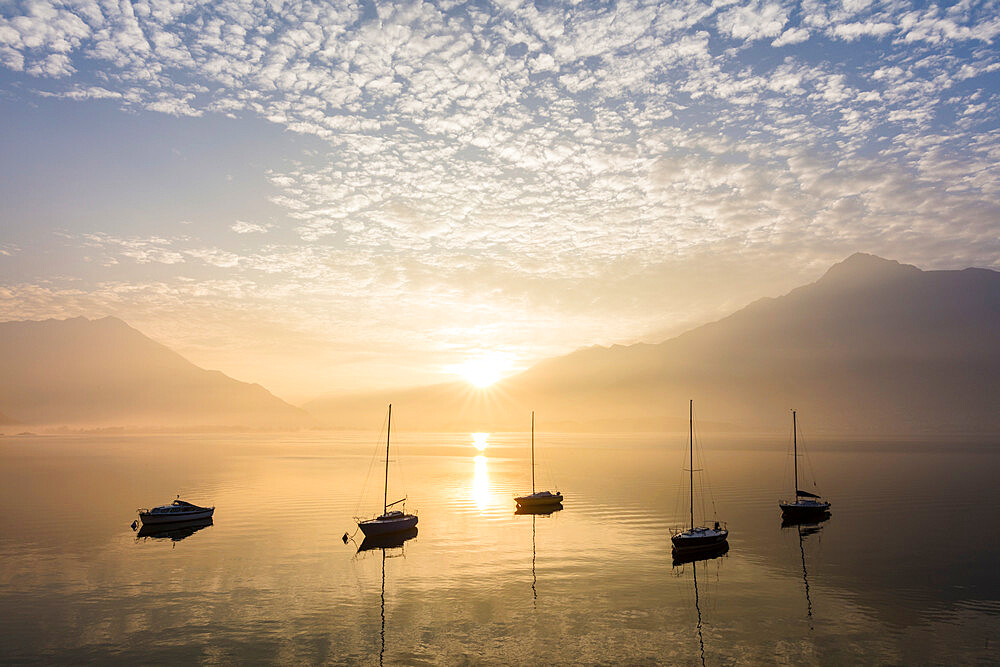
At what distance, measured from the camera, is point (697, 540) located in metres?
62.5

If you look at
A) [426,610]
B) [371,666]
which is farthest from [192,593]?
[371,666]

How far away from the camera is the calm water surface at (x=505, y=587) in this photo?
37625 mm

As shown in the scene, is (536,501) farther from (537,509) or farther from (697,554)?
(697,554)

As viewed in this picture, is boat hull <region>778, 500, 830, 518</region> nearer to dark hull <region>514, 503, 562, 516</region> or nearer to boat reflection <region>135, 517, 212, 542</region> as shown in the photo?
dark hull <region>514, 503, 562, 516</region>

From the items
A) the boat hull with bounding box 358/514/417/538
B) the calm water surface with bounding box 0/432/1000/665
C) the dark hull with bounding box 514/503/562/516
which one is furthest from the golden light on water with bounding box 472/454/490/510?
the boat hull with bounding box 358/514/417/538

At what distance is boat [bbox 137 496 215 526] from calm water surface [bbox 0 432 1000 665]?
3513mm

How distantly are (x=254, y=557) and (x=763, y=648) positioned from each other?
4908cm

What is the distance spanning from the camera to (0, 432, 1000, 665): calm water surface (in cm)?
3762

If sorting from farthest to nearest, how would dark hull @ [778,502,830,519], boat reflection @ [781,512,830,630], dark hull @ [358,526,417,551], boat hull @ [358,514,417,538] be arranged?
dark hull @ [778,502,830,519] → boat hull @ [358,514,417,538] → dark hull @ [358,526,417,551] → boat reflection @ [781,512,830,630]

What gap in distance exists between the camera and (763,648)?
37.6m

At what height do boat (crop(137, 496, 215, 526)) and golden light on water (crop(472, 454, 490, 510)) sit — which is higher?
boat (crop(137, 496, 215, 526))

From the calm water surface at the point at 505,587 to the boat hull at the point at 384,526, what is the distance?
4078 mm

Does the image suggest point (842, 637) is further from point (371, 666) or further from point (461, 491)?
point (461, 491)

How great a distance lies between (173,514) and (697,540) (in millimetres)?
68581
